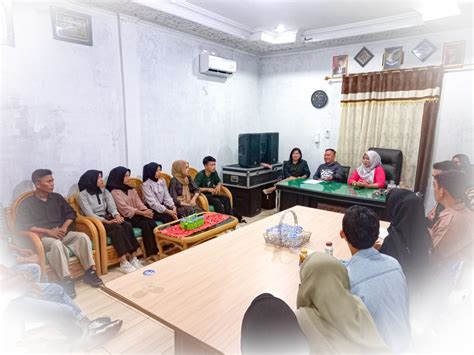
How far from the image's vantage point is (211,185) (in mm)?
4383

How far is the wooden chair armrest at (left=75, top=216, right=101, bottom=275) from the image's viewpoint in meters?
2.86

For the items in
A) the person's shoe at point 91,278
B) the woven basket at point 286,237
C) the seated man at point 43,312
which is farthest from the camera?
the person's shoe at point 91,278

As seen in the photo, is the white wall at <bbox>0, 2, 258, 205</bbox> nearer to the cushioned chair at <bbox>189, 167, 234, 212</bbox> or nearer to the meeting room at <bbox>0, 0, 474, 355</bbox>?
the meeting room at <bbox>0, 0, 474, 355</bbox>

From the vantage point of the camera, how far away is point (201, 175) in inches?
170

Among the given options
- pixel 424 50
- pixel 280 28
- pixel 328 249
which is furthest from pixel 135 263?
pixel 424 50

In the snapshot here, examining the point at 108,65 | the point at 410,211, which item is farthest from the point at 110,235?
the point at 410,211

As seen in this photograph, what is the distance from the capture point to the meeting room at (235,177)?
1.33 metres

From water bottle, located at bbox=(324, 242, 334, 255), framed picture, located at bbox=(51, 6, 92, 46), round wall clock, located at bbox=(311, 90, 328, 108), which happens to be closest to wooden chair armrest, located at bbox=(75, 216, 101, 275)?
framed picture, located at bbox=(51, 6, 92, 46)

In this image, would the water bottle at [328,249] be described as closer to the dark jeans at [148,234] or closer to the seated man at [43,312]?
the seated man at [43,312]

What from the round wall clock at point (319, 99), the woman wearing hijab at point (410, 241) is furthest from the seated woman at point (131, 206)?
the round wall clock at point (319, 99)

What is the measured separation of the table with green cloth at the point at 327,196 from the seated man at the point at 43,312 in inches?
97.7

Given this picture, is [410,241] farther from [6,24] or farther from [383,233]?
[6,24]

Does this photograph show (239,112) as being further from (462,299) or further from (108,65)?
(462,299)

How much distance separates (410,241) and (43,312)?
1974mm
